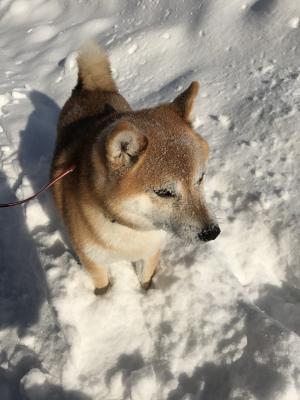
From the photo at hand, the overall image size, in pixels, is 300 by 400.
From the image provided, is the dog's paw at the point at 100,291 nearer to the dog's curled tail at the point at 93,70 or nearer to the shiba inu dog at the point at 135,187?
the shiba inu dog at the point at 135,187

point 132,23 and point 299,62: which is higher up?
point 132,23

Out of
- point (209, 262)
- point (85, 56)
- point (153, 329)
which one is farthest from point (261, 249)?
point (85, 56)

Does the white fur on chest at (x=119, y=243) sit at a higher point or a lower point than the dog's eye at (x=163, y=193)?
lower

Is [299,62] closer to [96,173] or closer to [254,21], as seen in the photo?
[254,21]

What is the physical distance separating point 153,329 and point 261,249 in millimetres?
1006

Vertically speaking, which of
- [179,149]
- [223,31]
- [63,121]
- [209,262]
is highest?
[179,149]

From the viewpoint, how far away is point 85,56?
3.00m

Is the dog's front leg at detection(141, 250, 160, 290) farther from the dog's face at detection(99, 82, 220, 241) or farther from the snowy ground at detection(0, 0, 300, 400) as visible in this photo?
the dog's face at detection(99, 82, 220, 241)

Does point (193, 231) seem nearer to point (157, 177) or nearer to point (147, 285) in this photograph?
point (157, 177)

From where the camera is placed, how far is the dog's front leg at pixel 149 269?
2.41m

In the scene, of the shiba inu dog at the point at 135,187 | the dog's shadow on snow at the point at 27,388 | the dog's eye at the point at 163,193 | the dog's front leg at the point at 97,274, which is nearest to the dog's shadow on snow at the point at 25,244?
the dog's shadow on snow at the point at 27,388

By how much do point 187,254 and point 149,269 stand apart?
13.6 inches

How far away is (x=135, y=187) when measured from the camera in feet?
5.97

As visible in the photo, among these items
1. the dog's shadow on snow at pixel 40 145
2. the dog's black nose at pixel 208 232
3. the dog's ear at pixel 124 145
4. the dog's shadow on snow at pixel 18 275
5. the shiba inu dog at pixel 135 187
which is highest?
the dog's ear at pixel 124 145
